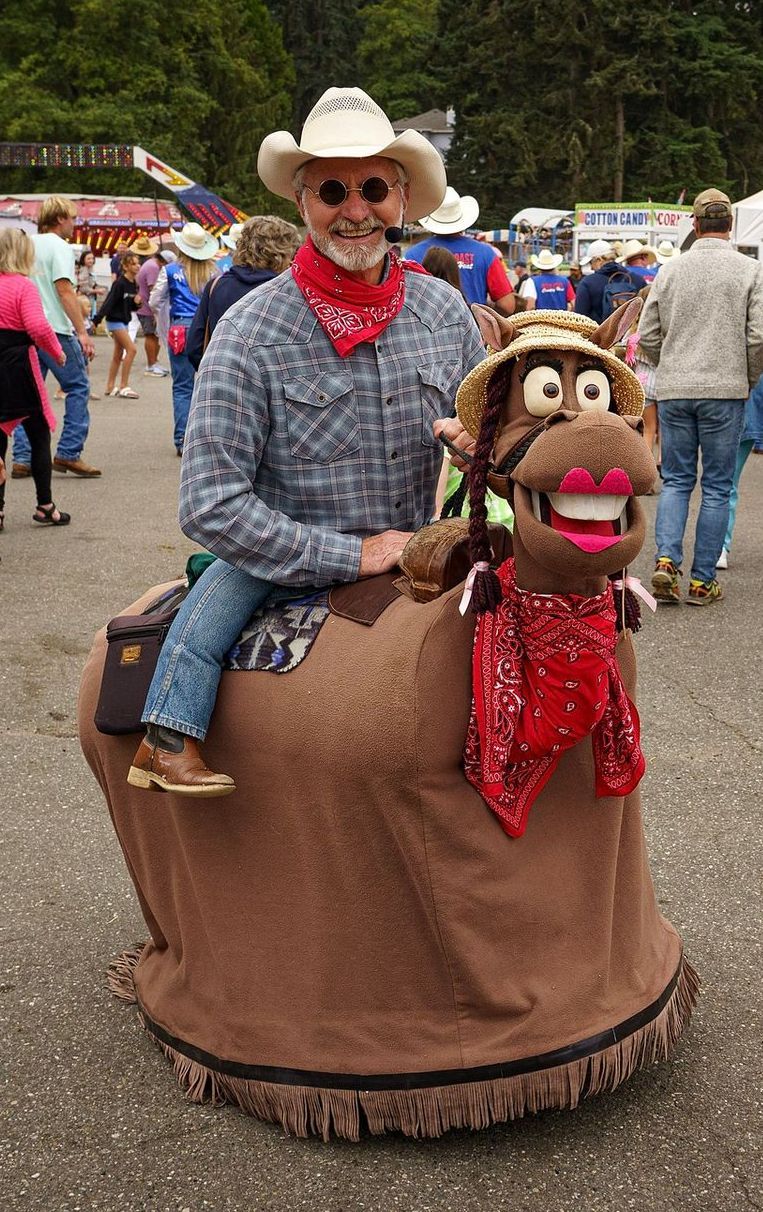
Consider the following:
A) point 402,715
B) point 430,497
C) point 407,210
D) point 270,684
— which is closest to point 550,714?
point 402,715

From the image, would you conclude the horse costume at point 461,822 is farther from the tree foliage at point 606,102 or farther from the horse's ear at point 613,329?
the tree foliage at point 606,102

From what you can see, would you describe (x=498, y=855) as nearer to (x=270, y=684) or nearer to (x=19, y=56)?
(x=270, y=684)

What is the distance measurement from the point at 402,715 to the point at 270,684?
321 mm

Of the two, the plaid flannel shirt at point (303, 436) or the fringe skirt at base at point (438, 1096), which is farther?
the plaid flannel shirt at point (303, 436)

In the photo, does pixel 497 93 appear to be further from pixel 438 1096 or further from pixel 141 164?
pixel 438 1096

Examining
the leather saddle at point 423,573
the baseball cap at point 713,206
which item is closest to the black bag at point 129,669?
the leather saddle at point 423,573

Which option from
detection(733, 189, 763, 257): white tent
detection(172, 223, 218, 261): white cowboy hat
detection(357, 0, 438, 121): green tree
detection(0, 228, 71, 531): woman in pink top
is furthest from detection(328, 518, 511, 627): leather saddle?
detection(357, 0, 438, 121): green tree

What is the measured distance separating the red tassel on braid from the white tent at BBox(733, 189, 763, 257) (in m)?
17.4

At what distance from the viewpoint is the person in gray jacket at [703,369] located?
6.72m

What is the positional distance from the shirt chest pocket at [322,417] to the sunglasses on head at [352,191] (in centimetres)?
39

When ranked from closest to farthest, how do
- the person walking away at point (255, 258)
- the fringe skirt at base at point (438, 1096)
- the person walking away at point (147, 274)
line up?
the fringe skirt at base at point (438, 1096) < the person walking away at point (255, 258) < the person walking away at point (147, 274)

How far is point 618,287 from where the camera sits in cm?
1046

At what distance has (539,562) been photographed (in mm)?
2430

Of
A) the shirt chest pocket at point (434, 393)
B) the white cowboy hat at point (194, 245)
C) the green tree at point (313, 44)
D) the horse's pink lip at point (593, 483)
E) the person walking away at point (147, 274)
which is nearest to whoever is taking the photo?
the horse's pink lip at point (593, 483)
